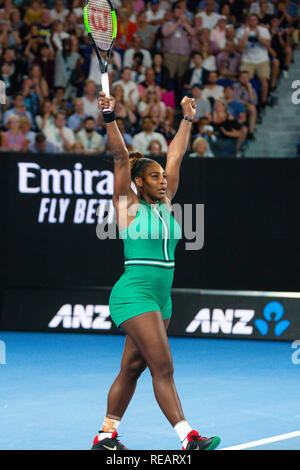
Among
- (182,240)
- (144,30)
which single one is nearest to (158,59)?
(144,30)

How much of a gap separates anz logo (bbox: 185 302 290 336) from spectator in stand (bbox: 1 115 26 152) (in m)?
3.82

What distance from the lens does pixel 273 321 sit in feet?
33.3

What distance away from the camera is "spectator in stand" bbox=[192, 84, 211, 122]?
12.7m

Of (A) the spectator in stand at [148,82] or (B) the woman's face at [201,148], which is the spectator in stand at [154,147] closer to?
(B) the woman's face at [201,148]

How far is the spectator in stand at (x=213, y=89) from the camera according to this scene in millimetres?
13078

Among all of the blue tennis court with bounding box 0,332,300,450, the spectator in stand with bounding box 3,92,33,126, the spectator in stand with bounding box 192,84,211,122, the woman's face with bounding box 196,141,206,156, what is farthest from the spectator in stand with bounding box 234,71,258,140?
the blue tennis court with bounding box 0,332,300,450

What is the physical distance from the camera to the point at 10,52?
14.2m

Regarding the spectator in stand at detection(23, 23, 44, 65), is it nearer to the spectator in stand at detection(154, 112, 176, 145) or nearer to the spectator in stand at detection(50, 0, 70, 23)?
the spectator in stand at detection(50, 0, 70, 23)

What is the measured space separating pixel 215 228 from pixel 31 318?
8.54 ft

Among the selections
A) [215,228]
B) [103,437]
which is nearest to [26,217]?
[215,228]

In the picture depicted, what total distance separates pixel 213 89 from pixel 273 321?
448cm

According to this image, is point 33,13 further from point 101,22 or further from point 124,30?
point 101,22

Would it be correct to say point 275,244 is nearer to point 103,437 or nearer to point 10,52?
point 103,437
